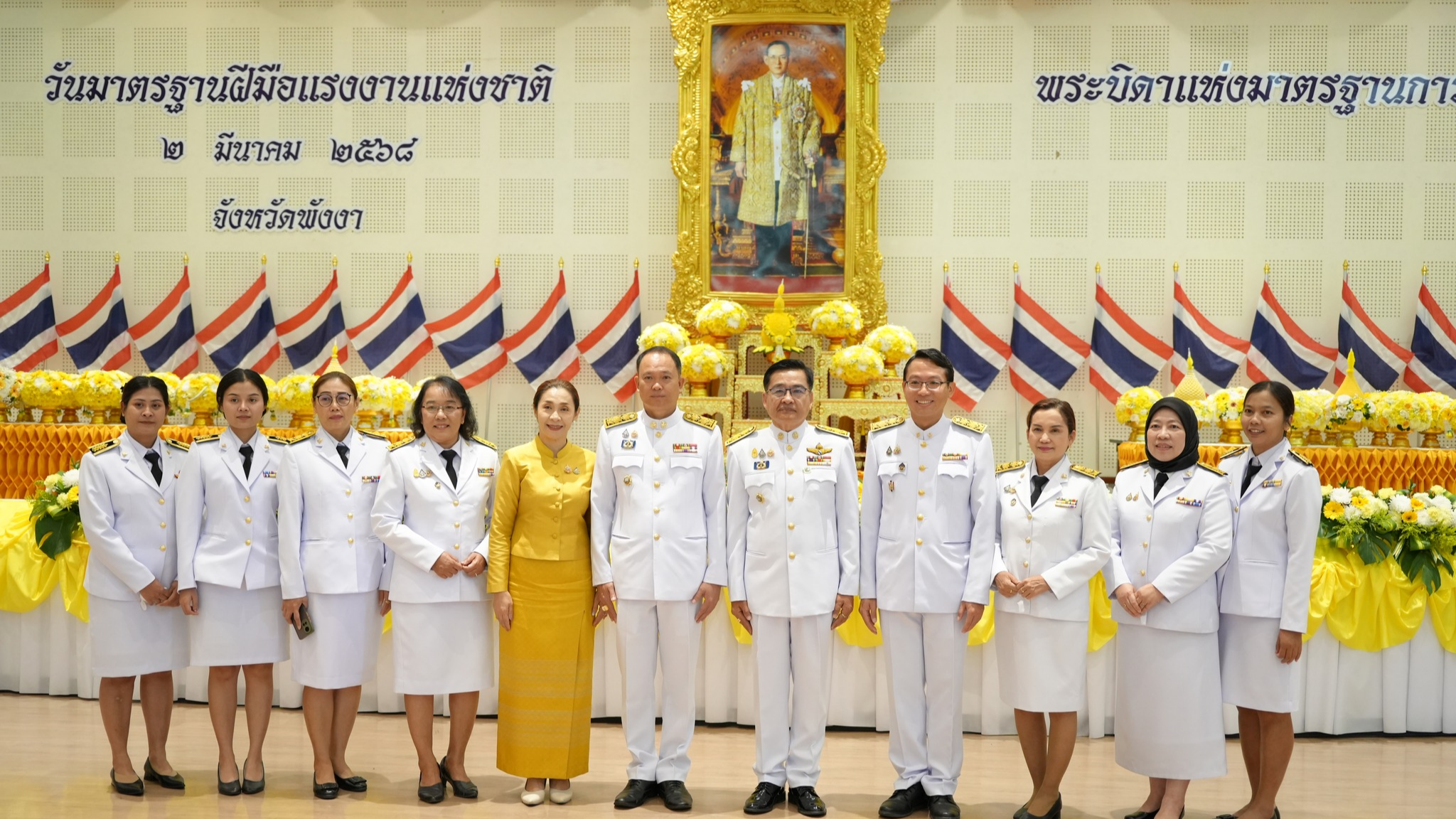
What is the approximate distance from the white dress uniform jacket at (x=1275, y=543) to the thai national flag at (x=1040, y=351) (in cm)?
414

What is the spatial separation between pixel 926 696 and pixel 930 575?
1.51 ft

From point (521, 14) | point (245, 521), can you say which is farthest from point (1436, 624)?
point (521, 14)

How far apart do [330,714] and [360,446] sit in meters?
1.00

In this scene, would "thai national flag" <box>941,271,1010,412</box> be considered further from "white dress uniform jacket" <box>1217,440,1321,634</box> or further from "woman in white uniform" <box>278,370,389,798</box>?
"woman in white uniform" <box>278,370,389,798</box>

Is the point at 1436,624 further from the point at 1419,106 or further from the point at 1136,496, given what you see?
the point at 1419,106

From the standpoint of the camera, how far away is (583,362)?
8469 mm

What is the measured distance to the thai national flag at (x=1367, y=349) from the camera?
313 inches

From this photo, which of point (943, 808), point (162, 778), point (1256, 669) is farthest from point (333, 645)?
point (1256, 669)

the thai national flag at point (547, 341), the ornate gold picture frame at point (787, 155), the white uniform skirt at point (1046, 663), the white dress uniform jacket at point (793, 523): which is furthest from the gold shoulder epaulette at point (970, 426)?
the thai national flag at point (547, 341)

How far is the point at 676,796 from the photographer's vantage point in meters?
4.14

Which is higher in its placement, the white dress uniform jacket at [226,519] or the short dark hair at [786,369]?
the short dark hair at [786,369]

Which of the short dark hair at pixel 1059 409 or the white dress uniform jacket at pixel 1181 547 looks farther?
the short dark hair at pixel 1059 409

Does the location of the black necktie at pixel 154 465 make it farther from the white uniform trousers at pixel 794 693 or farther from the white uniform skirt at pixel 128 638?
the white uniform trousers at pixel 794 693

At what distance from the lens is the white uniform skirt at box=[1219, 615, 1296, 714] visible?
12.8ft
